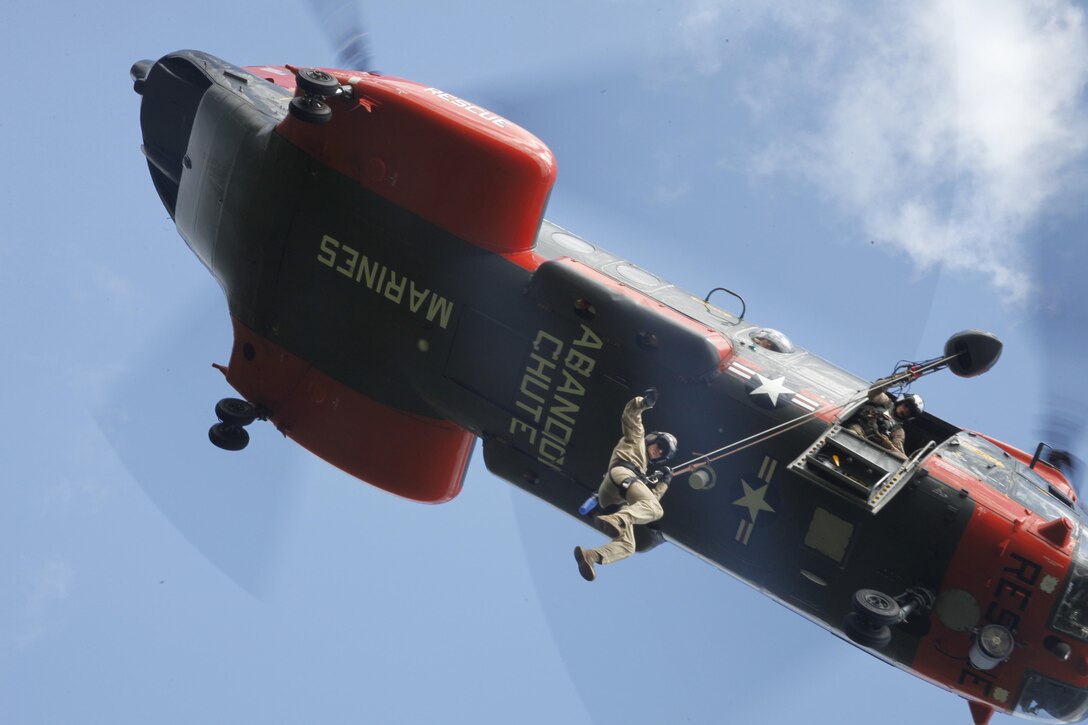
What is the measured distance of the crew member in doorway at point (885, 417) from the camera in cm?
1952

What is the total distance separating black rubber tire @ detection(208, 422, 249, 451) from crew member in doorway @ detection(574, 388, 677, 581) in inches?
255

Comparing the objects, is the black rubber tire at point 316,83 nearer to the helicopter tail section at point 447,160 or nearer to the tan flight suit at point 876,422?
the helicopter tail section at point 447,160

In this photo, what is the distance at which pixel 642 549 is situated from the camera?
20.5 m

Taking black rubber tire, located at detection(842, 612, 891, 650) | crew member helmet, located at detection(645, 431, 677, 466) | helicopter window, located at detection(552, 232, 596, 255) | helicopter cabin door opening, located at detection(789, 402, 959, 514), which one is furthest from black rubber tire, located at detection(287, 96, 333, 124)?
black rubber tire, located at detection(842, 612, 891, 650)

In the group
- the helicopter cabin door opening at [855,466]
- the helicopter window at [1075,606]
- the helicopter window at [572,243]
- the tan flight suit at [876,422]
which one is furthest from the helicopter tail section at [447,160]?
the helicopter window at [1075,606]

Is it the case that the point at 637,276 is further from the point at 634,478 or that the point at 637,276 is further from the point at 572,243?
the point at 634,478

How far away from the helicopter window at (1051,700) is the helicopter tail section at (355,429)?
28.7ft

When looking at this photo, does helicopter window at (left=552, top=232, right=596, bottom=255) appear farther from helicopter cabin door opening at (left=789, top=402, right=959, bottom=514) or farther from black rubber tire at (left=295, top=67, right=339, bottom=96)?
helicopter cabin door opening at (left=789, top=402, right=959, bottom=514)

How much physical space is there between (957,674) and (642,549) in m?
4.31

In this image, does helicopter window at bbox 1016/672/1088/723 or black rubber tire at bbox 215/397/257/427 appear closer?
helicopter window at bbox 1016/672/1088/723

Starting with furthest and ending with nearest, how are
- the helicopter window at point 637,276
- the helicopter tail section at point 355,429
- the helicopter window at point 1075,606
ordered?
1. the helicopter tail section at point 355,429
2. the helicopter window at point 637,276
3. the helicopter window at point 1075,606

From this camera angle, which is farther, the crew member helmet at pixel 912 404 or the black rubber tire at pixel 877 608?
the crew member helmet at pixel 912 404

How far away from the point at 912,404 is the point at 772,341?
105 inches

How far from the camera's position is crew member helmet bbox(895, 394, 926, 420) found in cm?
1952
